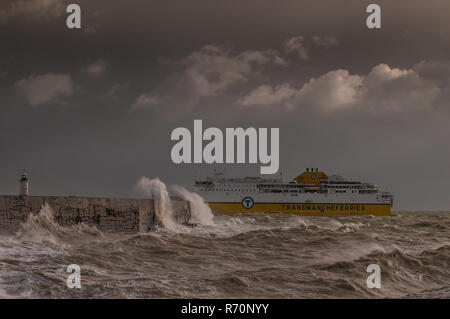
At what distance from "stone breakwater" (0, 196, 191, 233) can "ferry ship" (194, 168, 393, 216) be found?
34003 mm

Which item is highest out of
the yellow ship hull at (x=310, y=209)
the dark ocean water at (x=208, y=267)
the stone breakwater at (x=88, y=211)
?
the stone breakwater at (x=88, y=211)

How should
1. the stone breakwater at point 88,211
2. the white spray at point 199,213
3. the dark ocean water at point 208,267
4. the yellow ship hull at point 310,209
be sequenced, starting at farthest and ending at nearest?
the yellow ship hull at point 310,209
the white spray at point 199,213
the stone breakwater at point 88,211
the dark ocean water at point 208,267

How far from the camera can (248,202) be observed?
53.2 meters

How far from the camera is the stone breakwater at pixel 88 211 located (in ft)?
43.0

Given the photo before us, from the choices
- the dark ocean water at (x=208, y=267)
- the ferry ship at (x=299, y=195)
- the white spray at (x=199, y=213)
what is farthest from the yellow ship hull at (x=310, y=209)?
the dark ocean water at (x=208, y=267)

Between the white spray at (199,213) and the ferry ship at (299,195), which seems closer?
the white spray at (199,213)

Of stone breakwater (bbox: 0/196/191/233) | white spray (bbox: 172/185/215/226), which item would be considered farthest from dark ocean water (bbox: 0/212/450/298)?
white spray (bbox: 172/185/215/226)

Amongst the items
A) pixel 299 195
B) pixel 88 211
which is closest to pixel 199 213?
pixel 88 211

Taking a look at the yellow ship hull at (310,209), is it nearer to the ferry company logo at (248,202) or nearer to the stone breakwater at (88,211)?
the ferry company logo at (248,202)

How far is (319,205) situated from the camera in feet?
182

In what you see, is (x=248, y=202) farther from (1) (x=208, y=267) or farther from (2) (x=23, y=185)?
(1) (x=208, y=267)

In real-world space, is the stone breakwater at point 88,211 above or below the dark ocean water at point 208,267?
above

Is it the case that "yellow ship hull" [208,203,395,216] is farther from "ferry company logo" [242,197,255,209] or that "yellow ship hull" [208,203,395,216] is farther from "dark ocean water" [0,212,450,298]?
"dark ocean water" [0,212,450,298]
